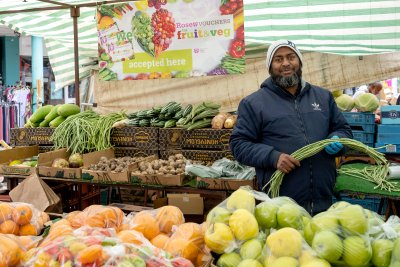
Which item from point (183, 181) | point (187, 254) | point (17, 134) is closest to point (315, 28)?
point (183, 181)

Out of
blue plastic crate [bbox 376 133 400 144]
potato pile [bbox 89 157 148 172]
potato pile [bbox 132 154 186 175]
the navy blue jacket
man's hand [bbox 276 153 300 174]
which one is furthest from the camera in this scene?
blue plastic crate [bbox 376 133 400 144]

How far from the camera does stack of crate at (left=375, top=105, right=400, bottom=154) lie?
4637mm

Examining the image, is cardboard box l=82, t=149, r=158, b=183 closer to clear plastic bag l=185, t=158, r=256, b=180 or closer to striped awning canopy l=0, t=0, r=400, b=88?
clear plastic bag l=185, t=158, r=256, b=180

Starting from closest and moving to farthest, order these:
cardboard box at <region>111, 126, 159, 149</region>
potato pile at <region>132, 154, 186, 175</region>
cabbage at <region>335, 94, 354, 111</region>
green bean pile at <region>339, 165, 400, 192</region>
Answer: green bean pile at <region>339, 165, 400, 192</region> → potato pile at <region>132, 154, 186, 175</region> → cardboard box at <region>111, 126, 159, 149</region> → cabbage at <region>335, 94, 354, 111</region>

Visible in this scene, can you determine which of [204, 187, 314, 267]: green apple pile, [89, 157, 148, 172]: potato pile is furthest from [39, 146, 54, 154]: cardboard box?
[204, 187, 314, 267]: green apple pile

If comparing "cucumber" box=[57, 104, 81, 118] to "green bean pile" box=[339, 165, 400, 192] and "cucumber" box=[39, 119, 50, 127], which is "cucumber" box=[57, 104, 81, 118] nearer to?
"cucumber" box=[39, 119, 50, 127]

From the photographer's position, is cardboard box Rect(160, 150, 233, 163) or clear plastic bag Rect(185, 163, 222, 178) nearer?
clear plastic bag Rect(185, 163, 222, 178)

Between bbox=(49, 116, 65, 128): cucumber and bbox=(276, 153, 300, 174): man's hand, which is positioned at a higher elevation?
bbox=(49, 116, 65, 128): cucumber

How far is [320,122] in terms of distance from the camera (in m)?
2.80

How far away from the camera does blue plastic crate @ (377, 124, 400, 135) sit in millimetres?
4637

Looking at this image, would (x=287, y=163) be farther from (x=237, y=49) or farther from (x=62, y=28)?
(x=62, y=28)

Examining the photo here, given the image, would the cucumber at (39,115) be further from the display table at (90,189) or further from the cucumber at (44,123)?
the display table at (90,189)

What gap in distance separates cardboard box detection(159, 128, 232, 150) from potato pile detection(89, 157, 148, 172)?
0.42 m

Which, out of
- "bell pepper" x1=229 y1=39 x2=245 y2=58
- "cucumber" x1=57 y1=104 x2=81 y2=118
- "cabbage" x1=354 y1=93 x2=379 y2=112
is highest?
"bell pepper" x1=229 y1=39 x2=245 y2=58
